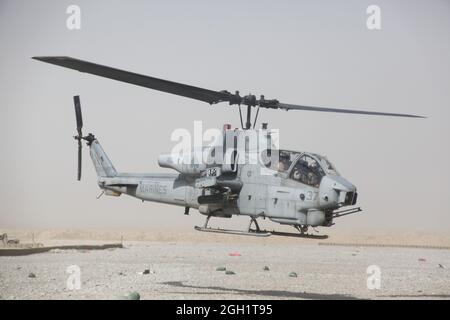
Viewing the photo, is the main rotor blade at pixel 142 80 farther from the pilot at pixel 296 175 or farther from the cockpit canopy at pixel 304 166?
the pilot at pixel 296 175

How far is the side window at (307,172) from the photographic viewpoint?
51.9 feet

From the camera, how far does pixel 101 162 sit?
21.9m

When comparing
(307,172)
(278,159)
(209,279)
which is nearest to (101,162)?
(209,279)

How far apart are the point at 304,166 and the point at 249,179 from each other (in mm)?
1630

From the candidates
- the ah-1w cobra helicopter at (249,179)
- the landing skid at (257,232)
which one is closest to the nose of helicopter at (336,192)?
the ah-1w cobra helicopter at (249,179)

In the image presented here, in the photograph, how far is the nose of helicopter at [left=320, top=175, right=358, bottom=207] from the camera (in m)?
15.3

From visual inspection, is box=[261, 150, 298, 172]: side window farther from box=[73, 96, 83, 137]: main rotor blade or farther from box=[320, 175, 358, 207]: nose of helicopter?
box=[73, 96, 83, 137]: main rotor blade

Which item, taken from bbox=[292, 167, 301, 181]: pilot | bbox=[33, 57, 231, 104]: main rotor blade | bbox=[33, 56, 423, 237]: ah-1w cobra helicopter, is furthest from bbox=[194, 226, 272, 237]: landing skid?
bbox=[33, 57, 231, 104]: main rotor blade

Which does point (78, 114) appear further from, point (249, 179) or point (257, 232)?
point (257, 232)

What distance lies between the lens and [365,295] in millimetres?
19516

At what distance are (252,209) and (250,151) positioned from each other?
151cm
